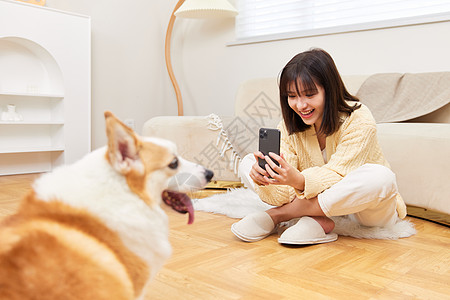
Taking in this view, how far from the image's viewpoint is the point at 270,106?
265cm

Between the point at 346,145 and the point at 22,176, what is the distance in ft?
7.60

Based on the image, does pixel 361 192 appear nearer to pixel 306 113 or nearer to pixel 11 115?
pixel 306 113

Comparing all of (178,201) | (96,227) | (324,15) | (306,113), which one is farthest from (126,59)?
(96,227)

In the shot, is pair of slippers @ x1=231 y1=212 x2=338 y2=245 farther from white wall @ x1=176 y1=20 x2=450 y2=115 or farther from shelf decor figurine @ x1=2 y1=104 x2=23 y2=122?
shelf decor figurine @ x1=2 y1=104 x2=23 y2=122

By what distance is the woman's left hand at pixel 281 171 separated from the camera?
1309 mm

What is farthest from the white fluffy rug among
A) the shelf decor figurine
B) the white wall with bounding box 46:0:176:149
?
the white wall with bounding box 46:0:176:149

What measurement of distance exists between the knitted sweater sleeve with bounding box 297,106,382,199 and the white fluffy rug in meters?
0.25

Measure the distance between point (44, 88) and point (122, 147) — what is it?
8.94ft

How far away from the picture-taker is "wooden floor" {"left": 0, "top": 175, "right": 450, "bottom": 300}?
103 centimetres

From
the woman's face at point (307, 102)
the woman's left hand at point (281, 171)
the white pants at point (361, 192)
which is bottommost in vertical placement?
the white pants at point (361, 192)

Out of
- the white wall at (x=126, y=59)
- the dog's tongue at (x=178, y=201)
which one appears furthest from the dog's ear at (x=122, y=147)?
the white wall at (x=126, y=59)

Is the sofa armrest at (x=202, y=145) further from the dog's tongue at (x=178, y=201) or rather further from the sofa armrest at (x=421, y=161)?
the dog's tongue at (x=178, y=201)

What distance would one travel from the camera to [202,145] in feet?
7.66

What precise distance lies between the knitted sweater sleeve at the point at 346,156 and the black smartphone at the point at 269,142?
138 millimetres
